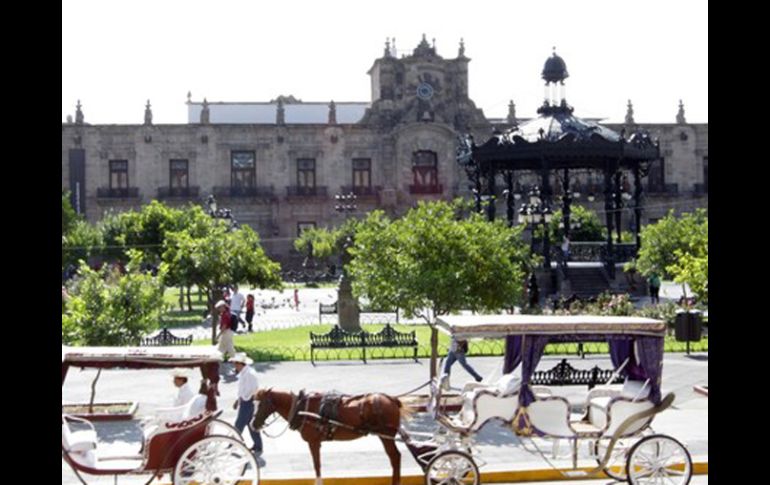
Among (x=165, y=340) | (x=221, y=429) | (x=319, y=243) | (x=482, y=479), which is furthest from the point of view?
(x=319, y=243)

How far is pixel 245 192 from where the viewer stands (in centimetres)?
5903

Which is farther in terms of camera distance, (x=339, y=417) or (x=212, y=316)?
(x=212, y=316)

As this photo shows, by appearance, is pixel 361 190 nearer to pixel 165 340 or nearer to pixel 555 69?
pixel 555 69

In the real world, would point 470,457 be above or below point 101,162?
below

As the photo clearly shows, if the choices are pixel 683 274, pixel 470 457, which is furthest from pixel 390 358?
pixel 470 457

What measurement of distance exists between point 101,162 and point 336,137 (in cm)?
1456

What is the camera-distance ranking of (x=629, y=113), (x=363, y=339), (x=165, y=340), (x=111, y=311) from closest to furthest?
(x=111, y=311) < (x=363, y=339) < (x=165, y=340) < (x=629, y=113)

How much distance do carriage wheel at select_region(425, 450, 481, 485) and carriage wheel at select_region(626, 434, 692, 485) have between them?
1.67 meters

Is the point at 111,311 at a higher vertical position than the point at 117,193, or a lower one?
lower

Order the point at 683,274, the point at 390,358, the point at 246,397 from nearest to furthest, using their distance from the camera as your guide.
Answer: the point at 246,397 → the point at 390,358 → the point at 683,274

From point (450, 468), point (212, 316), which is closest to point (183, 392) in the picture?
point (450, 468)

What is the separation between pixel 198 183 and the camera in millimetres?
59156

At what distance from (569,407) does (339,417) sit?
2.53 meters
